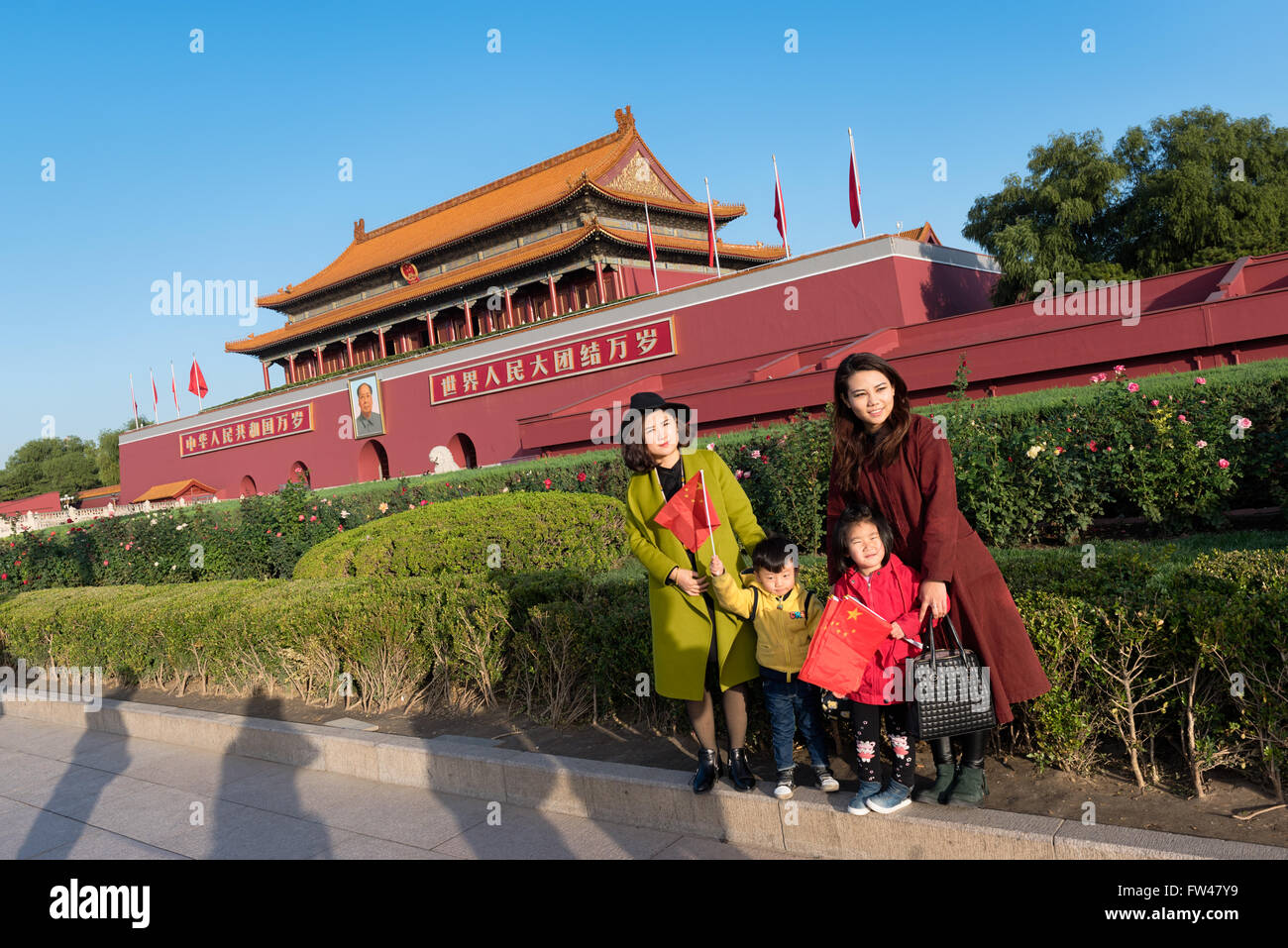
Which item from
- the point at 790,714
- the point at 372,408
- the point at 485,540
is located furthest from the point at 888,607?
the point at 372,408

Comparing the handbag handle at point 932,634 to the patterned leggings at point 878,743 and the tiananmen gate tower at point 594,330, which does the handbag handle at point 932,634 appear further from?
the tiananmen gate tower at point 594,330

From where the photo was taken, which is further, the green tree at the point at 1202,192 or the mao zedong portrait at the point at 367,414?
the mao zedong portrait at the point at 367,414

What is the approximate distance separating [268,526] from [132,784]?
7333 millimetres

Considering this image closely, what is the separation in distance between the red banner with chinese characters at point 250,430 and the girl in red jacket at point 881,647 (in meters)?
29.2

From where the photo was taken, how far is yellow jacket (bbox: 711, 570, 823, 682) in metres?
3.17

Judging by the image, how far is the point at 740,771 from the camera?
3289 mm

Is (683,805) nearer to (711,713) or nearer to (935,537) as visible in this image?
(711,713)

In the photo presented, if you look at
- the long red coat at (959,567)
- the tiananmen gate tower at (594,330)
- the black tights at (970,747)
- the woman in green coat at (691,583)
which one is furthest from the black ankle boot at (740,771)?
the tiananmen gate tower at (594,330)

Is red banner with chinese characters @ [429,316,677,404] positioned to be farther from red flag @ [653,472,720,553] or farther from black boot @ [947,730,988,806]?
black boot @ [947,730,988,806]

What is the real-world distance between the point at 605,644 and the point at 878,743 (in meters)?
1.67


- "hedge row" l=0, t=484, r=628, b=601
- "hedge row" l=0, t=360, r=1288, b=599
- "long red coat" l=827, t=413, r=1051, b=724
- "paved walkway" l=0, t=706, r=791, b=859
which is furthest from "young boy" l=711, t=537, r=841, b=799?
"hedge row" l=0, t=484, r=628, b=601

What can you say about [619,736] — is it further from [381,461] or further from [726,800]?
[381,461]

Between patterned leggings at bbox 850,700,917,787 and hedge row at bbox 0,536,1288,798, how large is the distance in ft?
1.56

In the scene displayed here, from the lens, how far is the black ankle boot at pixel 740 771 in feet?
10.7
